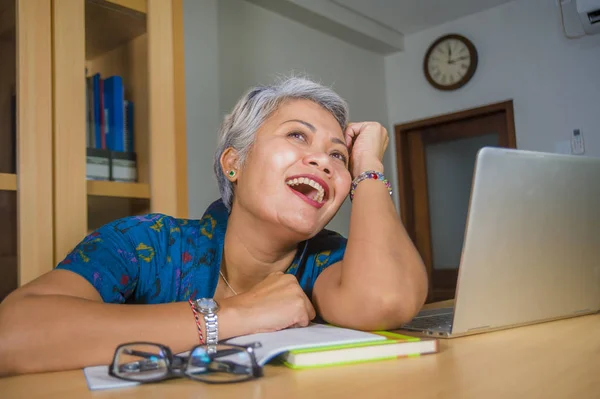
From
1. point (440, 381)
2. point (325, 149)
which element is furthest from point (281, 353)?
point (325, 149)

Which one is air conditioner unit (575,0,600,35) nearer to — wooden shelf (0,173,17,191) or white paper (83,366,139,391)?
wooden shelf (0,173,17,191)

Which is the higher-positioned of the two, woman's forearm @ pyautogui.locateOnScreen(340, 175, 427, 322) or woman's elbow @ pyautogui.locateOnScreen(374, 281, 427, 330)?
woman's forearm @ pyautogui.locateOnScreen(340, 175, 427, 322)

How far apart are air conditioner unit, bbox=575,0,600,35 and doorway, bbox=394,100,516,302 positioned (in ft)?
2.50

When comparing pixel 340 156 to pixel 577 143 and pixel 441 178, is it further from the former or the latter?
pixel 441 178

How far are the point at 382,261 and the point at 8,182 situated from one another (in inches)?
39.3

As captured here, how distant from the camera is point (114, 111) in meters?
1.69

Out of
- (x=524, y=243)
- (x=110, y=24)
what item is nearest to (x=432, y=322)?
(x=524, y=243)

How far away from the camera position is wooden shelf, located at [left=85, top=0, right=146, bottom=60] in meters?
1.61

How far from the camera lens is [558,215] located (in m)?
0.95

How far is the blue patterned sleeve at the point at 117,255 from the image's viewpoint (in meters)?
0.92

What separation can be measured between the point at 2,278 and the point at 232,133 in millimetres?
695

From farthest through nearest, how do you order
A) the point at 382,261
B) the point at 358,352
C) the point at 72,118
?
the point at 72,118 → the point at 382,261 → the point at 358,352

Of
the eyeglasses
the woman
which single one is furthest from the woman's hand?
the eyeglasses

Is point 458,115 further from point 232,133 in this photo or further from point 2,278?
point 2,278
